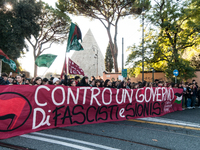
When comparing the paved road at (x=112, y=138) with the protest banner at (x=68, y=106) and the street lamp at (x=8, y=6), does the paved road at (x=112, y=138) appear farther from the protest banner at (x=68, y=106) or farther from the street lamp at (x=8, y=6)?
the street lamp at (x=8, y=6)

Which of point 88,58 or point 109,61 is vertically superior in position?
point 88,58

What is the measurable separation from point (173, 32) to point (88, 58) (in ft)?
125

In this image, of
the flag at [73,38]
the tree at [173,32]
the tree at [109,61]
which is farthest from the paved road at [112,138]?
the tree at [109,61]

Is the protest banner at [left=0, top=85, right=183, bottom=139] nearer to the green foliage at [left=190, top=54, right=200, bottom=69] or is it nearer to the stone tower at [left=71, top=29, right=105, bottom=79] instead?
the green foliage at [left=190, top=54, right=200, bottom=69]

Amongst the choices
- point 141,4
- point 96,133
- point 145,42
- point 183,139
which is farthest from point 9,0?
point 183,139

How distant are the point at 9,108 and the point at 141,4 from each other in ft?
54.6

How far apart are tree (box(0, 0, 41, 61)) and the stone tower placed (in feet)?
98.6

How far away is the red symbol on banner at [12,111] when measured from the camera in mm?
3900

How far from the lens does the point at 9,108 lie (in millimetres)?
4004

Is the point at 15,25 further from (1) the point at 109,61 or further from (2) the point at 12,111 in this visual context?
(1) the point at 109,61

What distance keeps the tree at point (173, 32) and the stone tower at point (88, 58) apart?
33690mm

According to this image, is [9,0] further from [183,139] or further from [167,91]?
[183,139]

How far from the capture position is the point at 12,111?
404cm

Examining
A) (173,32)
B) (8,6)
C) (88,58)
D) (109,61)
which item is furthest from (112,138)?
(88,58)
